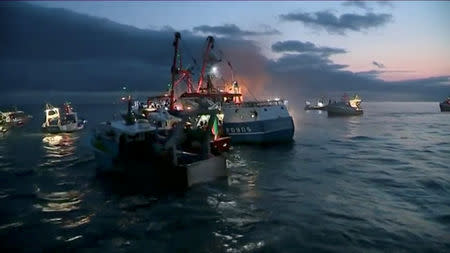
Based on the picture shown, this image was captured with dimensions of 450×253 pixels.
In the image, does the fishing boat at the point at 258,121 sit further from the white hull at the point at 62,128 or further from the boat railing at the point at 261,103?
the white hull at the point at 62,128

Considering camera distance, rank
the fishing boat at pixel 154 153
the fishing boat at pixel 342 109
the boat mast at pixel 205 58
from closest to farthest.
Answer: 1. the fishing boat at pixel 154 153
2. the boat mast at pixel 205 58
3. the fishing boat at pixel 342 109

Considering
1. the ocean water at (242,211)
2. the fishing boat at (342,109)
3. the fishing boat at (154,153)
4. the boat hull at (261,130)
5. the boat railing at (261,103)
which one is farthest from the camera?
the fishing boat at (342,109)

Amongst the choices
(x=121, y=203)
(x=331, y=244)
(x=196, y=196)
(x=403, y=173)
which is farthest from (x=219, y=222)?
(x=403, y=173)

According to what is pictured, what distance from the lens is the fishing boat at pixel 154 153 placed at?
84.9ft

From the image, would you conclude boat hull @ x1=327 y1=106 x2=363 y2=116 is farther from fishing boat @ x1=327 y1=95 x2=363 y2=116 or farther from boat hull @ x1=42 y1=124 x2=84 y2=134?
boat hull @ x1=42 y1=124 x2=84 y2=134

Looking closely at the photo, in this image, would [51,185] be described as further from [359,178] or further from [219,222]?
[359,178]

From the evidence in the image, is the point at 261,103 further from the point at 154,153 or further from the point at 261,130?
the point at 154,153

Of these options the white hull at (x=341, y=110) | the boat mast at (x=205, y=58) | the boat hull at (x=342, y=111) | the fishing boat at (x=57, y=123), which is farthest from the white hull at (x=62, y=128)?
the boat hull at (x=342, y=111)

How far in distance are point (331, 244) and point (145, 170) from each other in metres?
16.6

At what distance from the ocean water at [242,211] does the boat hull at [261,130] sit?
44.2ft

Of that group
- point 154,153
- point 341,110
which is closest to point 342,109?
point 341,110

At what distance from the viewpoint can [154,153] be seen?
27297 mm

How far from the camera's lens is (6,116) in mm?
101562

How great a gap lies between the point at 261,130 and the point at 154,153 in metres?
27.3
